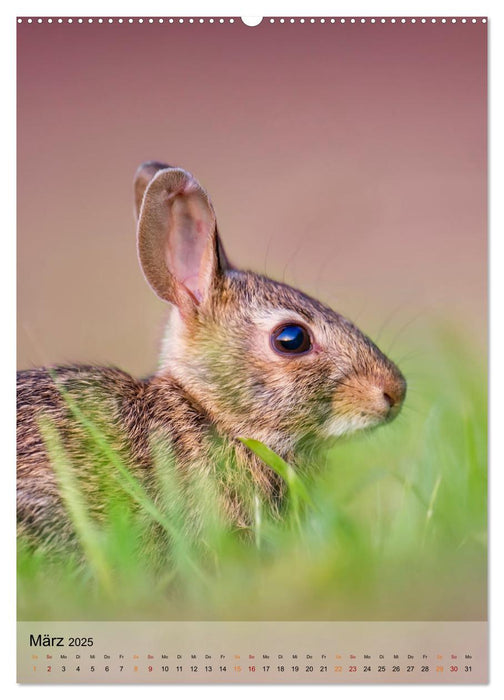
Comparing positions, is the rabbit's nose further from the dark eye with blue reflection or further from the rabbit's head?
the dark eye with blue reflection

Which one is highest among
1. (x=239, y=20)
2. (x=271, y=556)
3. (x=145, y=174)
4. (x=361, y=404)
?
(x=239, y=20)

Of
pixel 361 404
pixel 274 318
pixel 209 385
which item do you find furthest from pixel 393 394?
pixel 209 385

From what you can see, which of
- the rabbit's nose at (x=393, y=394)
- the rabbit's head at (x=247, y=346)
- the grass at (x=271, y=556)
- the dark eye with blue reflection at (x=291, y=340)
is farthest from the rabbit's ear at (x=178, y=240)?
the rabbit's nose at (x=393, y=394)

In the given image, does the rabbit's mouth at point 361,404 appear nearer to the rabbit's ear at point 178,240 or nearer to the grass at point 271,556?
the grass at point 271,556

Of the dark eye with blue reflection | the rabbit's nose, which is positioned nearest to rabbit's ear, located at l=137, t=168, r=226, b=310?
the dark eye with blue reflection

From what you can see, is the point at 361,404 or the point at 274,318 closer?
the point at 361,404

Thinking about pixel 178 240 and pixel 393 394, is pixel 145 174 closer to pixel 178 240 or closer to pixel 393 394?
pixel 178 240
